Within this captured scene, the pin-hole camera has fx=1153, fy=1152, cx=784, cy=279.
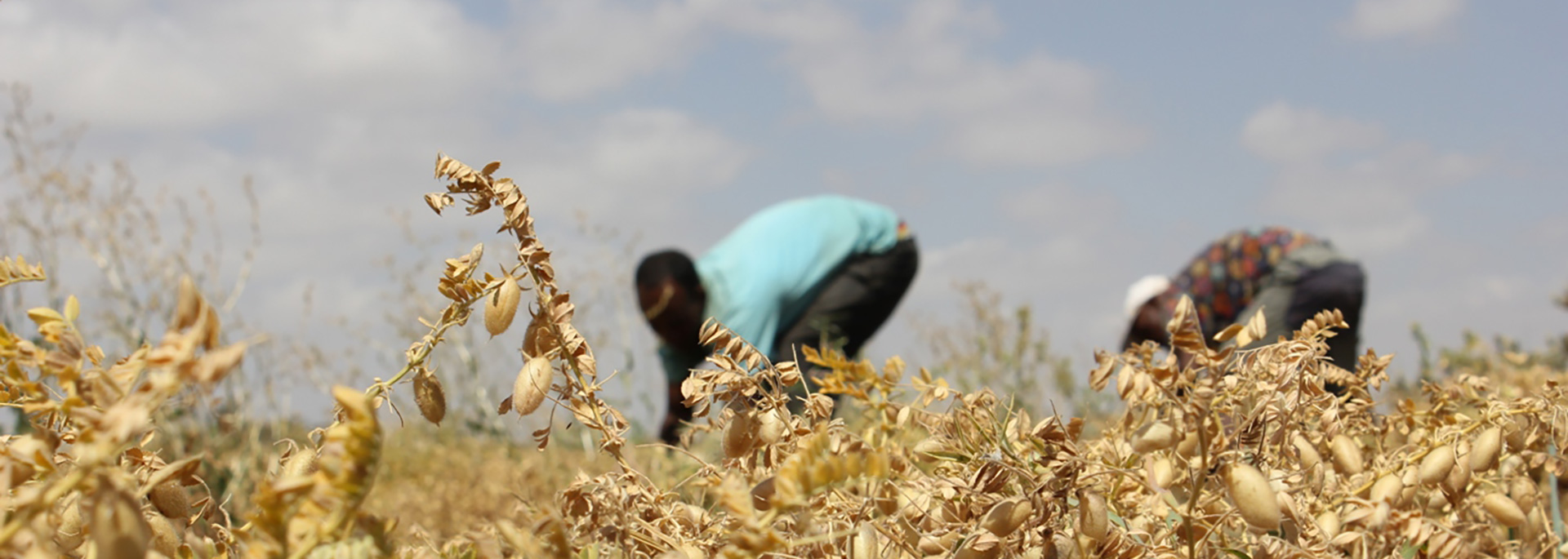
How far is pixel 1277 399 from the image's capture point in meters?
0.78

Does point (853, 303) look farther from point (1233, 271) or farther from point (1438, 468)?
point (1438, 468)

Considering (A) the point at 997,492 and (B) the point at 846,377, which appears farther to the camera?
(B) the point at 846,377

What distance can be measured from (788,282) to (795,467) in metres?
4.00

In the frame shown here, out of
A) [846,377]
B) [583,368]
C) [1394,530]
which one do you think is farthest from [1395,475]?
[583,368]

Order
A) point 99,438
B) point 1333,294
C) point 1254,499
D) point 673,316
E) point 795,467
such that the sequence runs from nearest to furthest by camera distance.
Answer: point 99,438 → point 795,467 → point 1254,499 → point 1333,294 → point 673,316

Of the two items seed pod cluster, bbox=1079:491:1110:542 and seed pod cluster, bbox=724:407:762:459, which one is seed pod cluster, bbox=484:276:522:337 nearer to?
seed pod cluster, bbox=724:407:762:459

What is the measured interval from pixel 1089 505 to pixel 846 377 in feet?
1.55

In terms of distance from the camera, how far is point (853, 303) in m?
4.66

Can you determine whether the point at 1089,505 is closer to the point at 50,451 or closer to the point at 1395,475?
the point at 1395,475

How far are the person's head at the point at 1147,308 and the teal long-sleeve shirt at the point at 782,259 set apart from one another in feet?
5.00

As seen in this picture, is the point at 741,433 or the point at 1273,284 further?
the point at 1273,284

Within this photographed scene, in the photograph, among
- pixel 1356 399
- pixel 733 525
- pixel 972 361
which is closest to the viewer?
pixel 733 525

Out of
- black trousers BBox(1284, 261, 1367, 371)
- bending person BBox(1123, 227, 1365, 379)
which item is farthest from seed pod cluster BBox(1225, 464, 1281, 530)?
black trousers BBox(1284, 261, 1367, 371)

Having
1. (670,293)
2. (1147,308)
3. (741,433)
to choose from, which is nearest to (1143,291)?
(1147,308)
